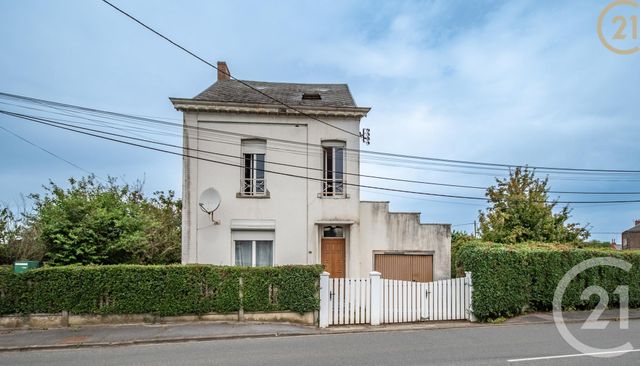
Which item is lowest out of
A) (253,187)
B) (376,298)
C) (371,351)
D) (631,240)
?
(631,240)

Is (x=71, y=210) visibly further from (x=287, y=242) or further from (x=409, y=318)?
(x=409, y=318)

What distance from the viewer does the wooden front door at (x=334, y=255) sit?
15188 mm

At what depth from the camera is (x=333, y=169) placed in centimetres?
1539

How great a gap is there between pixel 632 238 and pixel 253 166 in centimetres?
6372

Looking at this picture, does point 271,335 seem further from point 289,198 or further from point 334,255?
point 289,198

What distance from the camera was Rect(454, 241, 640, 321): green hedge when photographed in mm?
11617

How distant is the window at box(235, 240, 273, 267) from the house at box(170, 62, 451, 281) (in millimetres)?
36

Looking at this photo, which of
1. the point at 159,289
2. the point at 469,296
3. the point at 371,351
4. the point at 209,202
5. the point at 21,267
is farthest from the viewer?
the point at 209,202

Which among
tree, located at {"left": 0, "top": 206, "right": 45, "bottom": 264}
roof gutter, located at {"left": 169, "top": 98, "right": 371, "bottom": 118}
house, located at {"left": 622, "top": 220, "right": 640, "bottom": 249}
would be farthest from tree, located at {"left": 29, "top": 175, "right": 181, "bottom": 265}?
house, located at {"left": 622, "top": 220, "right": 640, "bottom": 249}

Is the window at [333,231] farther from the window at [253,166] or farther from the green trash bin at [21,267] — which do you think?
the green trash bin at [21,267]

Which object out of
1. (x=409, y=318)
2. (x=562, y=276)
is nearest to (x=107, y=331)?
(x=409, y=318)

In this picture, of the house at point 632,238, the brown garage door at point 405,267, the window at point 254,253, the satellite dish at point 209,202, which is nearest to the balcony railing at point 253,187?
the satellite dish at point 209,202

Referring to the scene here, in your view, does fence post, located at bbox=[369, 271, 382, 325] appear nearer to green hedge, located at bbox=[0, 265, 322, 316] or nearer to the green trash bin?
green hedge, located at bbox=[0, 265, 322, 316]

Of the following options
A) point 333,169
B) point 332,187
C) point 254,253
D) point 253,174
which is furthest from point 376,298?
point 253,174
